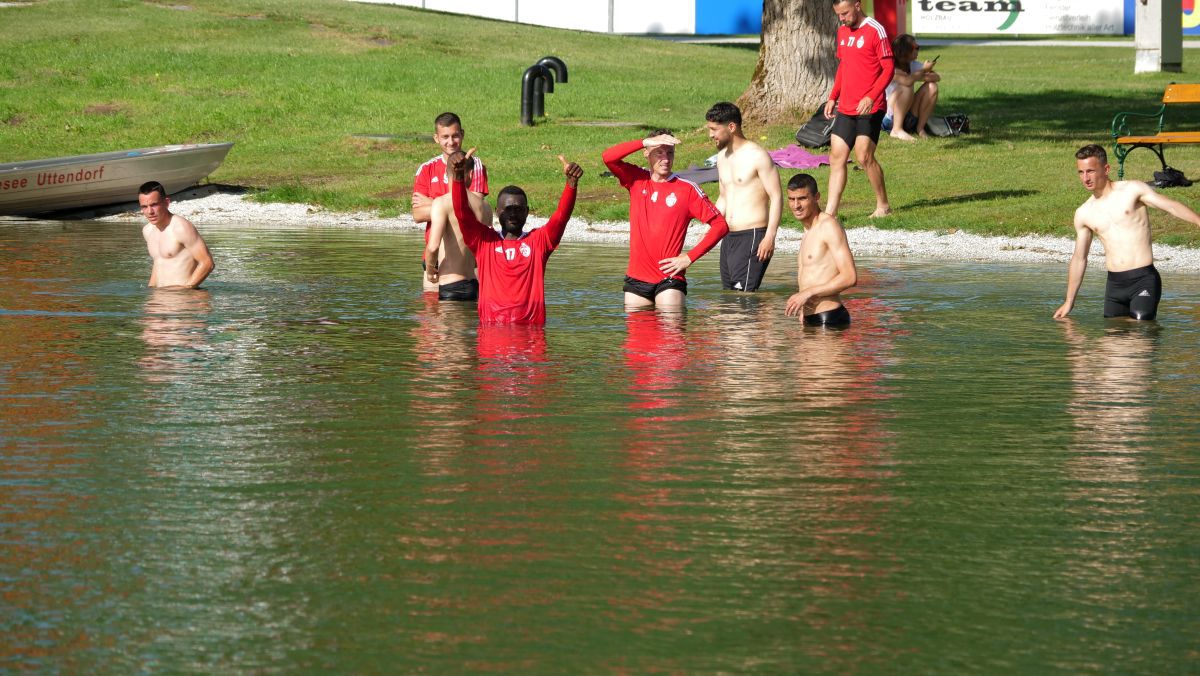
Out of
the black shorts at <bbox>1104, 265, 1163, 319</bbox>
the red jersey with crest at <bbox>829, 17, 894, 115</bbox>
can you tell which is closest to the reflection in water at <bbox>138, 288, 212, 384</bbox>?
the black shorts at <bbox>1104, 265, 1163, 319</bbox>

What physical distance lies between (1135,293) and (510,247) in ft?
15.9

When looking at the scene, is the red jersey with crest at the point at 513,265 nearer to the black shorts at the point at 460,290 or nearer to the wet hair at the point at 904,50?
the black shorts at the point at 460,290

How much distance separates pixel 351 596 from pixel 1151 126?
922 inches

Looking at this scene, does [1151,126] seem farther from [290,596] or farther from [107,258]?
[290,596]

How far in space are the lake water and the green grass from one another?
889cm

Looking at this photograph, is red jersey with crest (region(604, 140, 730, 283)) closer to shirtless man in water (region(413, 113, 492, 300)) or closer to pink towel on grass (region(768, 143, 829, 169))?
shirtless man in water (region(413, 113, 492, 300))

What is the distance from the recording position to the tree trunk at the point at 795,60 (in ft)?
88.8

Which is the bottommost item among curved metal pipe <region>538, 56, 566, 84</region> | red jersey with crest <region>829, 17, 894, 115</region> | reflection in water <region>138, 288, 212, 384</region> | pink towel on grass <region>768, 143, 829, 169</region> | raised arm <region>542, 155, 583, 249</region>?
reflection in water <region>138, 288, 212, 384</region>

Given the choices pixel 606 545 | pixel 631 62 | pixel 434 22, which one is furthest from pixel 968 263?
pixel 434 22

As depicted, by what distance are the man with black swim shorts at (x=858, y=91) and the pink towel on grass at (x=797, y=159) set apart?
4.27 metres

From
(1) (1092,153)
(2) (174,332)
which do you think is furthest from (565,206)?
(1) (1092,153)

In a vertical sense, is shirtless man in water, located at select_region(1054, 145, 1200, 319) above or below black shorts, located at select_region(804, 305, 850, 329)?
above

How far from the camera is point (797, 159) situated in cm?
2402

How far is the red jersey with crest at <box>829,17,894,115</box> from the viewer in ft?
63.3
